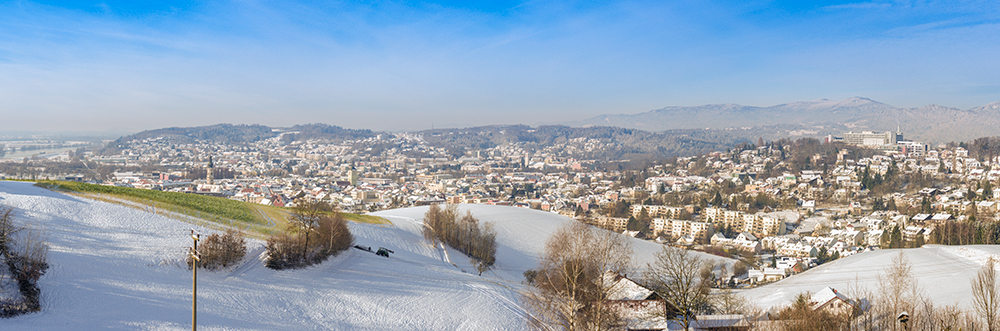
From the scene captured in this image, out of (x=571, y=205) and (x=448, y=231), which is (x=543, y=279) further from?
(x=571, y=205)

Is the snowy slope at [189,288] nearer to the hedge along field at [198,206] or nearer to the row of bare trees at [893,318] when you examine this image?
the hedge along field at [198,206]

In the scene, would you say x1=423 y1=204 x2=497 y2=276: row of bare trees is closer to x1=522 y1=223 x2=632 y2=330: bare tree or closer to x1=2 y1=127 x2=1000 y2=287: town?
x1=2 y1=127 x2=1000 y2=287: town

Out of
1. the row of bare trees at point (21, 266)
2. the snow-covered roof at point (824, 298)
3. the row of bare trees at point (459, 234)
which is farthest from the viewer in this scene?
the row of bare trees at point (459, 234)

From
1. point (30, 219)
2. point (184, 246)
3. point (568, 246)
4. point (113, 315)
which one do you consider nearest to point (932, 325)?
point (568, 246)

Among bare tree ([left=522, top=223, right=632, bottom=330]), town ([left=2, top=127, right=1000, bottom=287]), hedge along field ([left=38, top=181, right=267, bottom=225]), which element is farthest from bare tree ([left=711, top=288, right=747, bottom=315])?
hedge along field ([left=38, top=181, right=267, bottom=225])

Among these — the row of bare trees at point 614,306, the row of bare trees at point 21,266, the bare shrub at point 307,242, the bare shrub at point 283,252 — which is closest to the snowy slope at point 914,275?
the row of bare trees at point 614,306

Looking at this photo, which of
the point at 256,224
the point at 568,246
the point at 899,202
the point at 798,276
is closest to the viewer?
the point at 568,246
